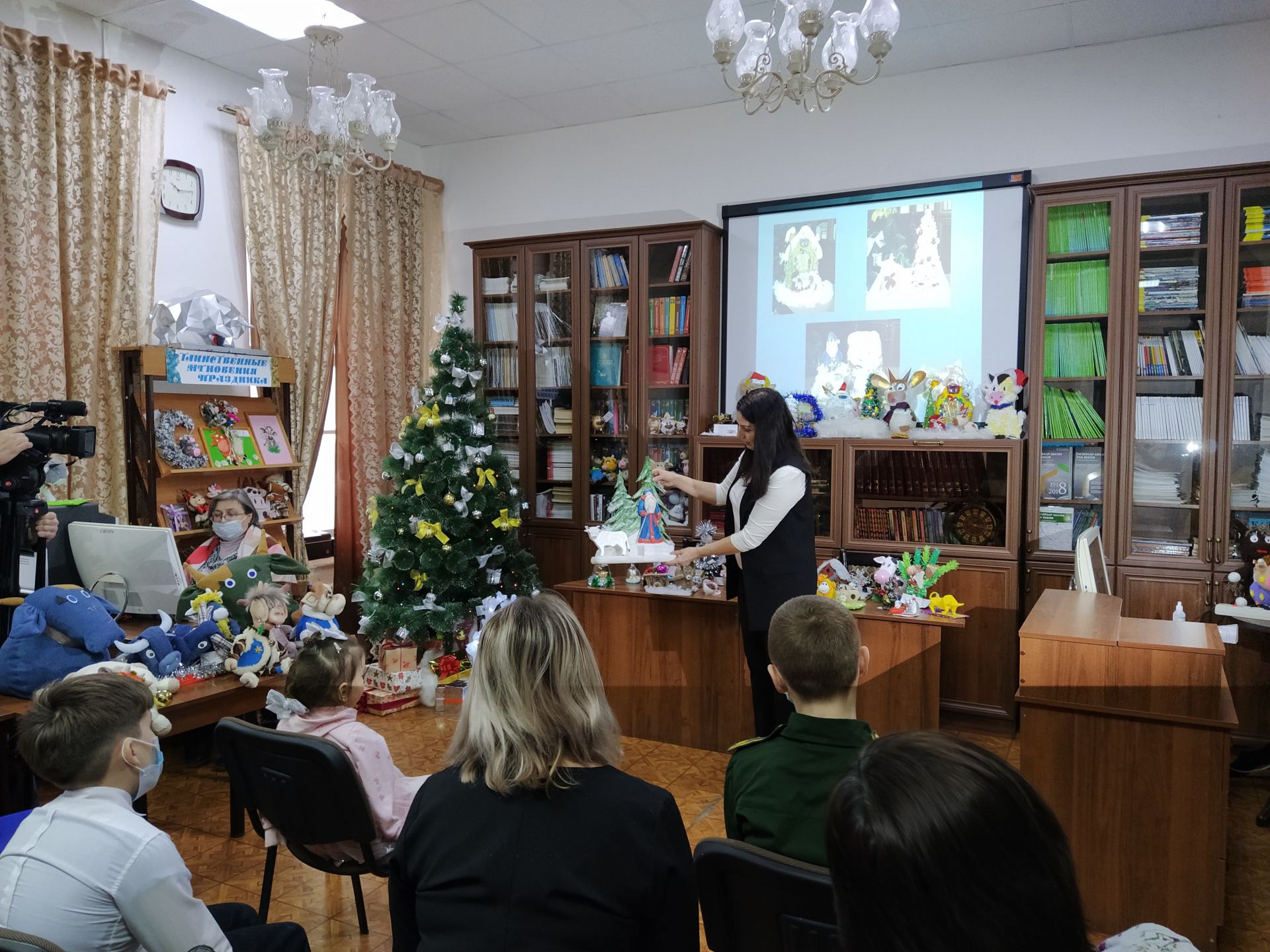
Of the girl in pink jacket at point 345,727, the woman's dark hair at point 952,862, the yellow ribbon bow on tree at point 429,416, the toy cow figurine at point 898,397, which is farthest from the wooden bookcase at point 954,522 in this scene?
the woman's dark hair at point 952,862

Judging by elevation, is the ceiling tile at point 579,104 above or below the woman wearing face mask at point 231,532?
above

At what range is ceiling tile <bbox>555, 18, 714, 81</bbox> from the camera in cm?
429

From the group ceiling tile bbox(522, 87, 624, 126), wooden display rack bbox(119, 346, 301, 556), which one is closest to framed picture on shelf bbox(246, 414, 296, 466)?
wooden display rack bbox(119, 346, 301, 556)

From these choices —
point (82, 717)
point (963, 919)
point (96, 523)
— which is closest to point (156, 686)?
point (96, 523)

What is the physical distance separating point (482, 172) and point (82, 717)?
5.23m

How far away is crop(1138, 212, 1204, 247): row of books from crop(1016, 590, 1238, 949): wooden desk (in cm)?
229

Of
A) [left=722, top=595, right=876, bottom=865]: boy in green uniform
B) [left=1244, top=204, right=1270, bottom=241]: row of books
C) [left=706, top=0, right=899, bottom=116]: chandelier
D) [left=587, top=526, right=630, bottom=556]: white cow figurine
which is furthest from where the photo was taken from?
[left=1244, top=204, right=1270, bottom=241]: row of books

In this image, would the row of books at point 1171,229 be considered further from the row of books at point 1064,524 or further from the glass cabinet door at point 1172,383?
the row of books at point 1064,524

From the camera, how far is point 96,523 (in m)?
3.26

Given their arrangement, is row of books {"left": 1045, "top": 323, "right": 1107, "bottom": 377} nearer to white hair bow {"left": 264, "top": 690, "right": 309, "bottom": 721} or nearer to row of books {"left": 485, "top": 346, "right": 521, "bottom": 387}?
row of books {"left": 485, "top": 346, "right": 521, "bottom": 387}

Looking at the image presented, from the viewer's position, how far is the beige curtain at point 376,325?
5.62 m

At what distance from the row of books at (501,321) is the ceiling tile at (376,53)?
56.5 inches

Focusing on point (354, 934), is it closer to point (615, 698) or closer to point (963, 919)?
point (615, 698)

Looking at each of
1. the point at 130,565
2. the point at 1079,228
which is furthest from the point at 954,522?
the point at 130,565
